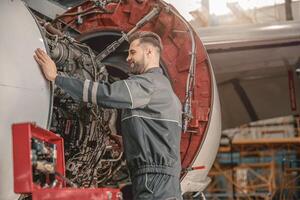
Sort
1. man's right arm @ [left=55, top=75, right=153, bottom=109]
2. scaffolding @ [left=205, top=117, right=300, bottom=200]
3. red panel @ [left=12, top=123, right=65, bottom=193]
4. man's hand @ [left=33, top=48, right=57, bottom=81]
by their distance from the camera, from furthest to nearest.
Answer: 1. scaffolding @ [left=205, top=117, right=300, bottom=200]
2. man's right arm @ [left=55, top=75, right=153, bottom=109]
3. man's hand @ [left=33, top=48, right=57, bottom=81]
4. red panel @ [left=12, top=123, right=65, bottom=193]

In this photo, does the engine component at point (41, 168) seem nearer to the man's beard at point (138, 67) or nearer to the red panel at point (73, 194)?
the red panel at point (73, 194)

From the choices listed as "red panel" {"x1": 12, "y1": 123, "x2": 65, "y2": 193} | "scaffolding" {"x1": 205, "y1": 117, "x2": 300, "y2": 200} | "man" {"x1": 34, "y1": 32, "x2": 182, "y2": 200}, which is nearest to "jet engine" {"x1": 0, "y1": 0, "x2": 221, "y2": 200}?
"man" {"x1": 34, "y1": 32, "x2": 182, "y2": 200}

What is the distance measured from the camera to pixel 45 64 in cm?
204

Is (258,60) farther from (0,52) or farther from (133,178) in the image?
(0,52)

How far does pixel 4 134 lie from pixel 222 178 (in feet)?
32.7

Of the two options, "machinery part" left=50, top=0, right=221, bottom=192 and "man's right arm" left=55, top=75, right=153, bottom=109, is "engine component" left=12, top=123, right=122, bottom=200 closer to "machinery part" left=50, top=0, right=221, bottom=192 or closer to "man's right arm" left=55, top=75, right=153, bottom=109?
"man's right arm" left=55, top=75, right=153, bottom=109

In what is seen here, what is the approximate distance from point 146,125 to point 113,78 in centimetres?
96

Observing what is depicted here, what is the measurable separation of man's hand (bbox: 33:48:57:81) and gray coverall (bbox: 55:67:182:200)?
0.21 ft

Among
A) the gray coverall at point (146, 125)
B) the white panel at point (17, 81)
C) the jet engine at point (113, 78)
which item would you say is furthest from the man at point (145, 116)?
the jet engine at point (113, 78)

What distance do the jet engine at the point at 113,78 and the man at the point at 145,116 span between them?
25 cm

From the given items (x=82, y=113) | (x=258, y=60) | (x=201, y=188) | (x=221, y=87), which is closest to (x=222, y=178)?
(x=221, y=87)

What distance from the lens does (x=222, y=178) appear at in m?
11.3

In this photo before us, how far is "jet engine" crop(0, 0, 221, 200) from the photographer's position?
260cm

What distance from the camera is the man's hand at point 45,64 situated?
2.02 metres
